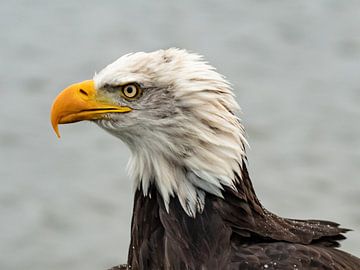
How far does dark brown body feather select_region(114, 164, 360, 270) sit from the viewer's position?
5720mm

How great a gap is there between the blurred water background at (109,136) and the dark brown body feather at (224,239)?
174 inches

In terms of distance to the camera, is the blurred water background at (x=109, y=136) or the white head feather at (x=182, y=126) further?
the blurred water background at (x=109, y=136)

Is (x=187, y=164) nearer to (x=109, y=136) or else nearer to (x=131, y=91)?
(x=131, y=91)

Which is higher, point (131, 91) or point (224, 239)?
point (131, 91)

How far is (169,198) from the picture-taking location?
589 centimetres

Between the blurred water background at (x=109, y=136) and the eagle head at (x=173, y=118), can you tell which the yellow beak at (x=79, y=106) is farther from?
the blurred water background at (x=109, y=136)

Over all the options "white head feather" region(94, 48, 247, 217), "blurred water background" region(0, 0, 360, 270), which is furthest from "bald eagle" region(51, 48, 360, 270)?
"blurred water background" region(0, 0, 360, 270)

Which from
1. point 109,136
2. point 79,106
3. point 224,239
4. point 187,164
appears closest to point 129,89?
point 79,106

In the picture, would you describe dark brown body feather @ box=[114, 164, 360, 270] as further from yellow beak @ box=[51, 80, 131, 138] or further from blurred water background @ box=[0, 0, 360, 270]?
blurred water background @ box=[0, 0, 360, 270]

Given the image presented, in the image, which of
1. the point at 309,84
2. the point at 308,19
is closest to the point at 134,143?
the point at 309,84

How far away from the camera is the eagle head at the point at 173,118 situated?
19.0 feet

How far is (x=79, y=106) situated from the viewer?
5.96 metres

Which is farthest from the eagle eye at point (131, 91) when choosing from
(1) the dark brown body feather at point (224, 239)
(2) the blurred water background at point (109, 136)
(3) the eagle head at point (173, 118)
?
(2) the blurred water background at point (109, 136)

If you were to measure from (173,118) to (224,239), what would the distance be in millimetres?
664
